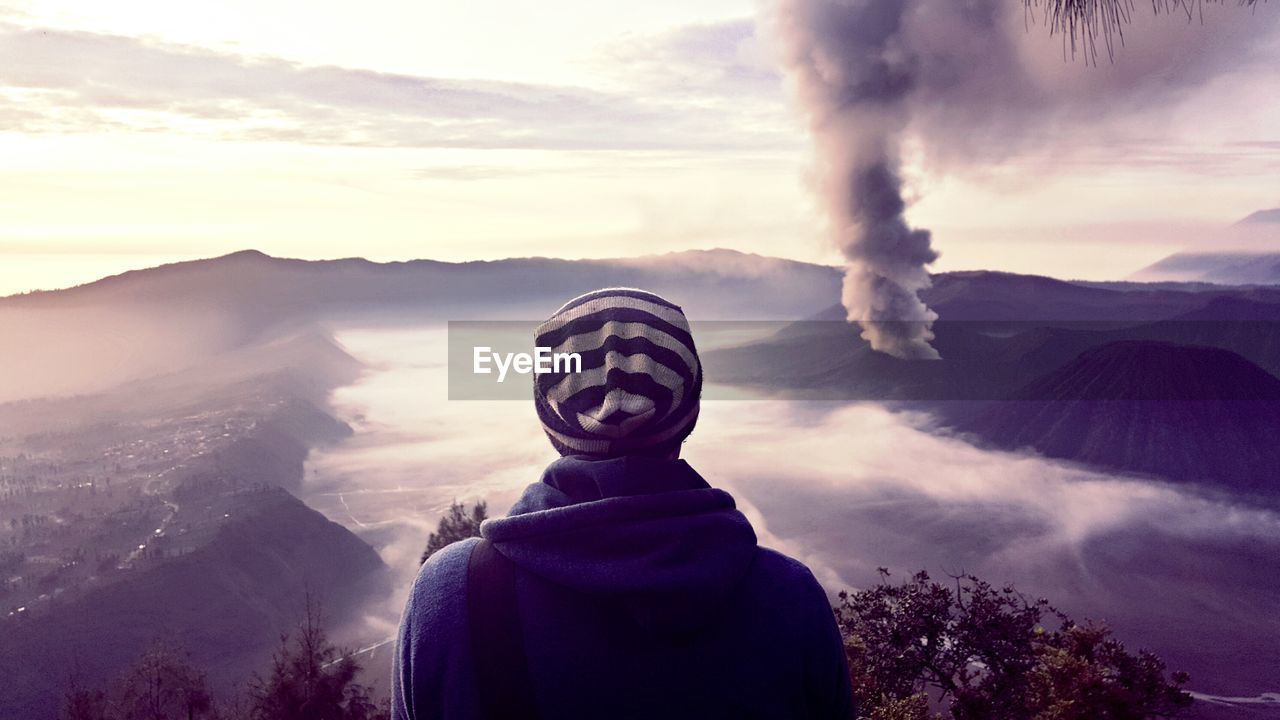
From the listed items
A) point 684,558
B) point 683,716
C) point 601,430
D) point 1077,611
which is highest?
point 601,430

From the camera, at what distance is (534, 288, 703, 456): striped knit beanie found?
6.88 feet

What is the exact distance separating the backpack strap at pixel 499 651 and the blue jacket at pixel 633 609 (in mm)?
23

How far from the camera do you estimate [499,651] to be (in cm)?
191

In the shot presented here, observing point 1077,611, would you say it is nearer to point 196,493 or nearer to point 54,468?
point 196,493

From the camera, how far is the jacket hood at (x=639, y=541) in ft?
6.21

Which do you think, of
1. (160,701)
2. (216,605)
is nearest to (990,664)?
(160,701)

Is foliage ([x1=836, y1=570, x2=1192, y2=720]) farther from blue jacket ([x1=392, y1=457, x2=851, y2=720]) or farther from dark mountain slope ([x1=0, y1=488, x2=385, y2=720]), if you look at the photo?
dark mountain slope ([x1=0, y1=488, x2=385, y2=720])

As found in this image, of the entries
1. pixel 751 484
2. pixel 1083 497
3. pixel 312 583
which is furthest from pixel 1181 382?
pixel 312 583

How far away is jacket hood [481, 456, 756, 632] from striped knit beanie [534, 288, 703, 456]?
0.26 feet

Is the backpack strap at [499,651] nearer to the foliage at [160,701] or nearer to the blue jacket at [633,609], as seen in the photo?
the blue jacket at [633,609]


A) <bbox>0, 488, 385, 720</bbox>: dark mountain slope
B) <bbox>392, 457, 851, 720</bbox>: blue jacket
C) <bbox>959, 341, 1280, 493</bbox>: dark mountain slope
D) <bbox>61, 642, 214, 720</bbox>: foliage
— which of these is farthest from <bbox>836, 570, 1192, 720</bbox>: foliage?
<bbox>959, 341, 1280, 493</bbox>: dark mountain slope

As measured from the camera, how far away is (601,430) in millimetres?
2096

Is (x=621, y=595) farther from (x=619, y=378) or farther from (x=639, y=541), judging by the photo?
(x=619, y=378)

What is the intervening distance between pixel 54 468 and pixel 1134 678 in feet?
559
